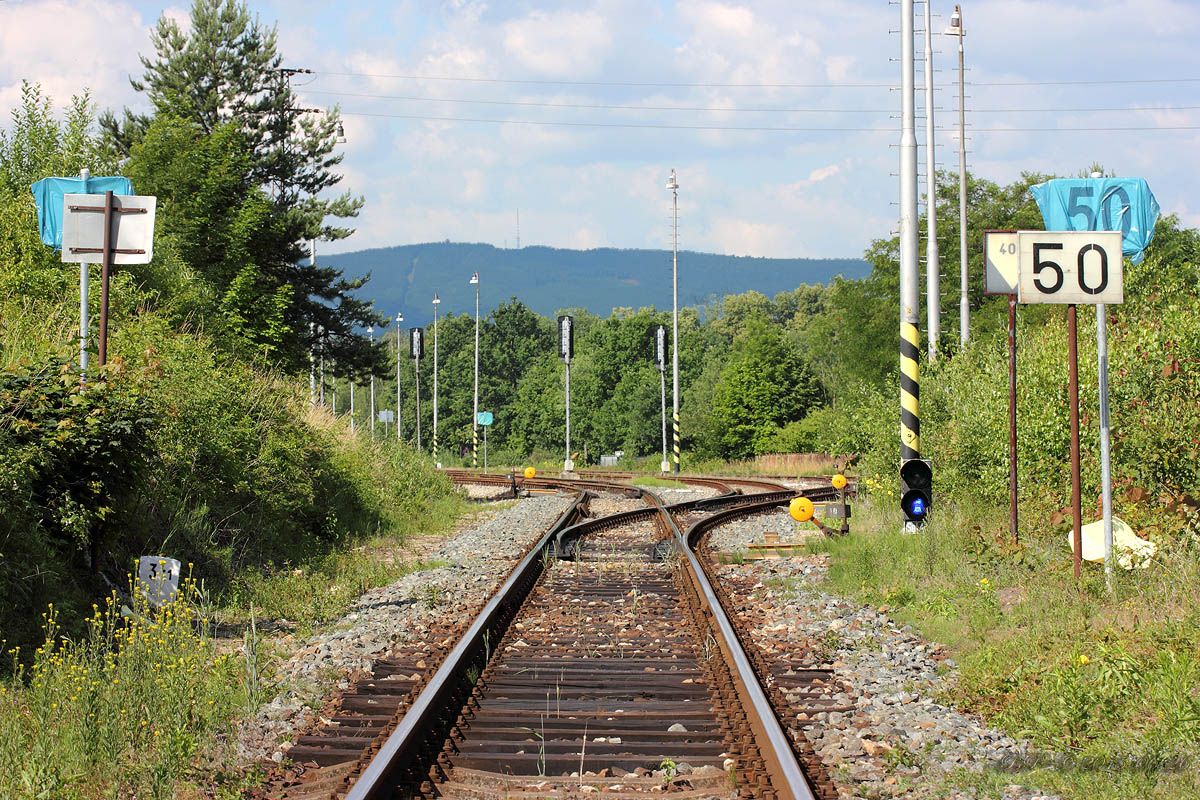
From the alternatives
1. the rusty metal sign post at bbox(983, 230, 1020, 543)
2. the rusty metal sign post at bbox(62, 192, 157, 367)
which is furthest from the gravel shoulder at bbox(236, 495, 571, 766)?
the rusty metal sign post at bbox(983, 230, 1020, 543)

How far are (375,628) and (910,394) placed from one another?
7847 millimetres

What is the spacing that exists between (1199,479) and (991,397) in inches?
149

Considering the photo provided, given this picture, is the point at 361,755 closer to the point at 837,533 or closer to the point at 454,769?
the point at 454,769

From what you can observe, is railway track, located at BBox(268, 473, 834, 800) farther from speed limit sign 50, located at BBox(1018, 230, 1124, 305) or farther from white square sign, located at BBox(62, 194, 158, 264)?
white square sign, located at BBox(62, 194, 158, 264)

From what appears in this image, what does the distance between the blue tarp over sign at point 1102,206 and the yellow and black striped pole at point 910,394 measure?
8.52 m

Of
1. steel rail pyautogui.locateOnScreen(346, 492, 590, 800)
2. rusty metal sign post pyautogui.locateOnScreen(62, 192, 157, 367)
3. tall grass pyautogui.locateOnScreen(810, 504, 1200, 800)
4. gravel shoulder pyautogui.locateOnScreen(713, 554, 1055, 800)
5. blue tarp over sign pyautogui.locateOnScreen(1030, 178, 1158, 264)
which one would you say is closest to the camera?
steel rail pyautogui.locateOnScreen(346, 492, 590, 800)

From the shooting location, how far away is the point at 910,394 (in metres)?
15.5

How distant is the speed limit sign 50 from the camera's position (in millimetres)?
9844

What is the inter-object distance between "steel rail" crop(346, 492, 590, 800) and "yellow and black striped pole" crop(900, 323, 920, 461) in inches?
255

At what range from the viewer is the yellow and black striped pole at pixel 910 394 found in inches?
606

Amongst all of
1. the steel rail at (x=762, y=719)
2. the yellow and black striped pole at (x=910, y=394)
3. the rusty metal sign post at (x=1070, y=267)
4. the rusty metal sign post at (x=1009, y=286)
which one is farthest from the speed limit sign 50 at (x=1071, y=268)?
the yellow and black striped pole at (x=910, y=394)

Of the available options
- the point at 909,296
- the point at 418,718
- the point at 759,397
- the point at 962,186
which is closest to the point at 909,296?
the point at 909,296

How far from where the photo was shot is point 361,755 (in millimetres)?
6301

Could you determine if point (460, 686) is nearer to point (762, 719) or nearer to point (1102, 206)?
point (762, 719)
